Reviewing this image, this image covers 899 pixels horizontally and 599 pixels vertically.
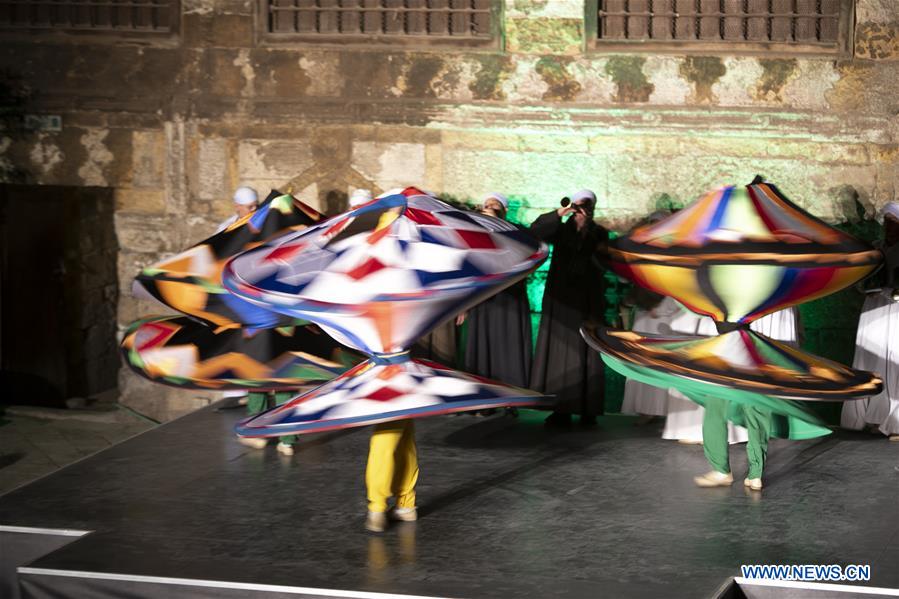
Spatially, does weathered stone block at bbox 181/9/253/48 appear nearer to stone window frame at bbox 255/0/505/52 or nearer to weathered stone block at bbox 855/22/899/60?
stone window frame at bbox 255/0/505/52

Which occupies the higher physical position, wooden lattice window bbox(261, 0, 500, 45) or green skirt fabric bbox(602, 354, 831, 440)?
wooden lattice window bbox(261, 0, 500, 45)

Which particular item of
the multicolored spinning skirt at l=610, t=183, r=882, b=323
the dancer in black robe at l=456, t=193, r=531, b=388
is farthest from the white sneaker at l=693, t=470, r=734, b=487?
the dancer in black robe at l=456, t=193, r=531, b=388

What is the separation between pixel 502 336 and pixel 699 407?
1497 millimetres

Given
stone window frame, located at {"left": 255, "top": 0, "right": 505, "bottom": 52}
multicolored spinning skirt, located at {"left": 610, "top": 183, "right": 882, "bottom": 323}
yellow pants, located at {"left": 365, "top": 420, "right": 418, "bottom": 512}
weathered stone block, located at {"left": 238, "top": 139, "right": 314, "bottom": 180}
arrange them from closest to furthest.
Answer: yellow pants, located at {"left": 365, "top": 420, "right": 418, "bottom": 512}, multicolored spinning skirt, located at {"left": 610, "top": 183, "right": 882, "bottom": 323}, stone window frame, located at {"left": 255, "top": 0, "right": 505, "bottom": 52}, weathered stone block, located at {"left": 238, "top": 139, "right": 314, "bottom": 180}

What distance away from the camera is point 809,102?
9531mm

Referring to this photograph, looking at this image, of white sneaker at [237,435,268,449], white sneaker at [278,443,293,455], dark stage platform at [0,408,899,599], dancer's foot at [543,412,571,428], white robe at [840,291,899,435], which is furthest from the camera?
dancer's foot at [543,412,571,428]

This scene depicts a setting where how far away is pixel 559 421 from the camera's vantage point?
27.5 ft

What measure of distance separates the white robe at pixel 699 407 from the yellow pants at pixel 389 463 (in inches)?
86.7

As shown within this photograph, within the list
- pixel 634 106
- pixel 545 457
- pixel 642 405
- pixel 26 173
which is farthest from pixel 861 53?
pixel 26 173

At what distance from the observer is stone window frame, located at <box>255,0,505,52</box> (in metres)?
9.79

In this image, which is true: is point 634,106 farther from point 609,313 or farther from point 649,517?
point 649,517

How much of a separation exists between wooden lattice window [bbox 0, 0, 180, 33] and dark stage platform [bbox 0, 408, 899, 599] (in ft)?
12.2

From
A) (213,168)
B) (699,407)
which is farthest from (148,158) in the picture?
(699,407)

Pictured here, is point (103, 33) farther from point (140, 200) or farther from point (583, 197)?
point (583, 197)
